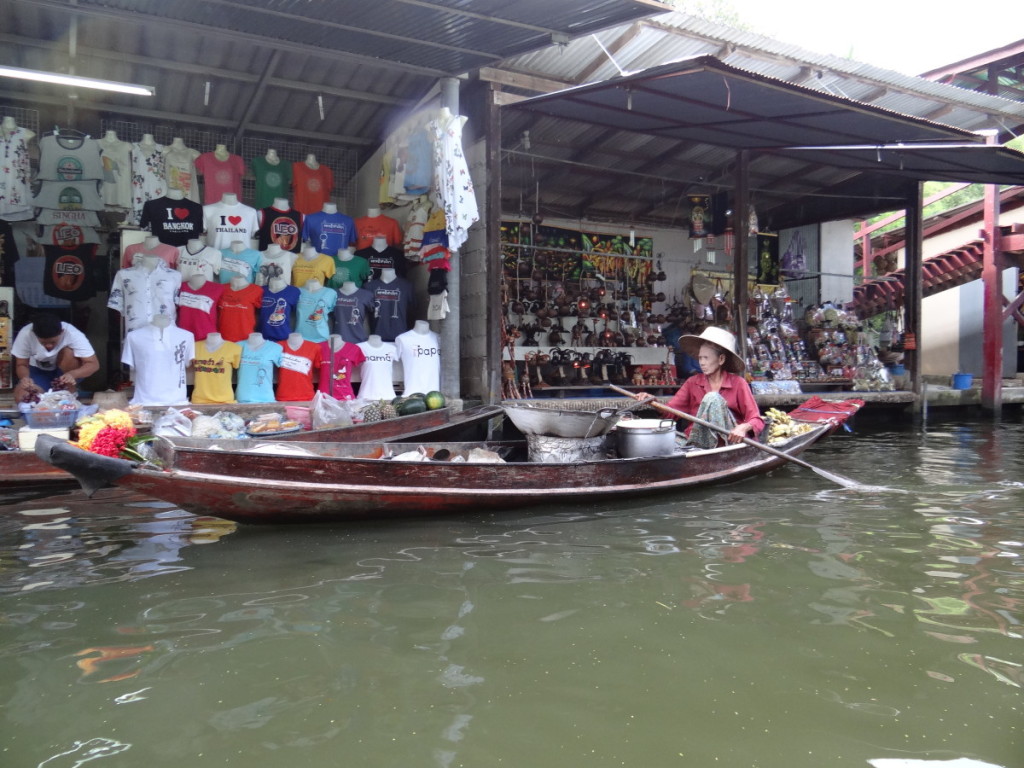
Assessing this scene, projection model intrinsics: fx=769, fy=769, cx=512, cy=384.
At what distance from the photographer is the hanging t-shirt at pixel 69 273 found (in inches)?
323

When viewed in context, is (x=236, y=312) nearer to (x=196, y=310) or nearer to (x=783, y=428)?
(x=196, y=310)

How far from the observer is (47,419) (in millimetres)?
6188

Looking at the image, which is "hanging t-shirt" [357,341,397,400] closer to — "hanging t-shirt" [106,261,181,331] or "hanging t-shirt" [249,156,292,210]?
"hanging t-shirt" [106,261,181,331]

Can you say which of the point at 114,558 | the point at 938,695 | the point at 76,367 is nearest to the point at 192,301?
the point at 76,367

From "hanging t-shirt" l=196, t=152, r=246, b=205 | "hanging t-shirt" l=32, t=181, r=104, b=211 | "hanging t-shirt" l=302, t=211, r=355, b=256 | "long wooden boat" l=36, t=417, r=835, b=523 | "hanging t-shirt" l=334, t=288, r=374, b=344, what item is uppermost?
"hanging t-shirt" l=196, t=152, r=246, b=205

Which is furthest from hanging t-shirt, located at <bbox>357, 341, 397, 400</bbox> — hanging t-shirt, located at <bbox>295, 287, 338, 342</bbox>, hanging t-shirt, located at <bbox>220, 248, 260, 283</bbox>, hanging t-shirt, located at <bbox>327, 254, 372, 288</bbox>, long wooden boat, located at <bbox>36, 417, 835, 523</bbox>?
long wooden boat, located at <bbox>36, 417, 835, 523</bbox>

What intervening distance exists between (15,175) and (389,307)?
398 centimetres

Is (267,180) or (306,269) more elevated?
(267,180)

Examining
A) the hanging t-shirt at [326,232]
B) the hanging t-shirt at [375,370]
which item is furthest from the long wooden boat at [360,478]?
the hanging t-shirt at [326,232]

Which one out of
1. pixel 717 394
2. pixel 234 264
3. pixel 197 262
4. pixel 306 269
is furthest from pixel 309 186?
pixel 717 394

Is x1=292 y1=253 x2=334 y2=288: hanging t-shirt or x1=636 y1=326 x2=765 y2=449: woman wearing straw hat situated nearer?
x1=636 y1=326 x2=765 y2=449: woman wearing straw hat

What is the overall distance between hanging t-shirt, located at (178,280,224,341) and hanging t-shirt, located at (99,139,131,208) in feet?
4.15

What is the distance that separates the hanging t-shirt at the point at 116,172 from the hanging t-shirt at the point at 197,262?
0.90m

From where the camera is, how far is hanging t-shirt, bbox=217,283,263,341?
822cm
